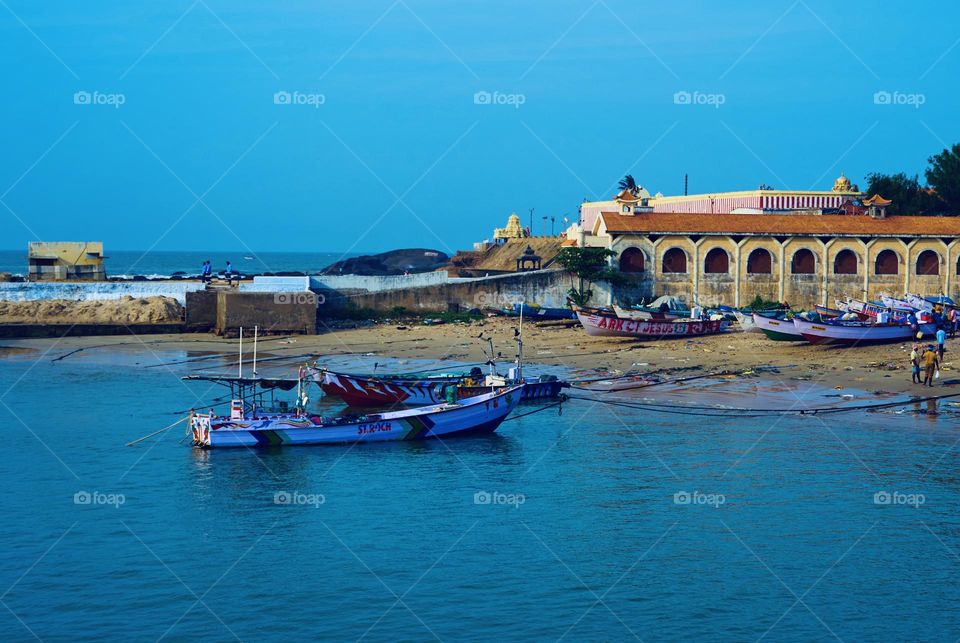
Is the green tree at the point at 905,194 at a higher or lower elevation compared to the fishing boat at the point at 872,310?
higher

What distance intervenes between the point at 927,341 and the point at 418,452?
2068 centimetres

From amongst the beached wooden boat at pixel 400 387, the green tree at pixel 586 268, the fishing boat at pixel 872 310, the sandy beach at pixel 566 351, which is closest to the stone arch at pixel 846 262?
the fishing boat at pixel 872 310

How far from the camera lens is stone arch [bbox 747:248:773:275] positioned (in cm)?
4822

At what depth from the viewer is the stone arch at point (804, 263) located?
159ft

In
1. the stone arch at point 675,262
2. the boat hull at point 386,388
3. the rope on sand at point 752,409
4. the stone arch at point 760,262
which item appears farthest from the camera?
the stone arch at point 760,262

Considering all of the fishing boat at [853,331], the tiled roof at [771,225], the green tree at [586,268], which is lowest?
the fishing boat at [853,331]

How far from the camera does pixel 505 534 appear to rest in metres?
19.1

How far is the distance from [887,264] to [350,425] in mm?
31103

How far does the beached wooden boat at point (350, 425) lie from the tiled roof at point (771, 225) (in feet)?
71.0

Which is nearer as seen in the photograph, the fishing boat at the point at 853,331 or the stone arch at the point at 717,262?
the fishing boat at the point at 853,331

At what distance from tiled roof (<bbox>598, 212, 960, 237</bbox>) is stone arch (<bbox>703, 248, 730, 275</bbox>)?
0.91m

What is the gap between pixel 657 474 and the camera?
74.4ft

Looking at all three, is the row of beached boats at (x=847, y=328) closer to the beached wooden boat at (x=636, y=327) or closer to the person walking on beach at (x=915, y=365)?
the beached wooden boat at (x=636, y=327)

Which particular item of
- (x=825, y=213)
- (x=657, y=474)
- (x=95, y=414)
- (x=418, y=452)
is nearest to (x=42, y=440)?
(x=95, y=414)
